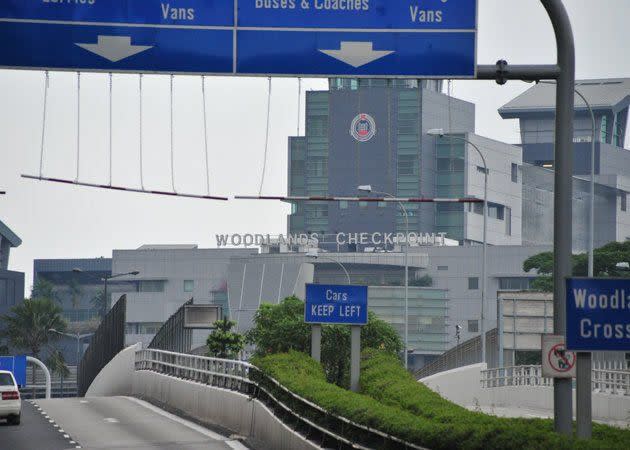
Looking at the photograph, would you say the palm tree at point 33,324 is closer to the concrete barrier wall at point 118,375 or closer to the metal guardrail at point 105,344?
the metal guardrail at point 105,344

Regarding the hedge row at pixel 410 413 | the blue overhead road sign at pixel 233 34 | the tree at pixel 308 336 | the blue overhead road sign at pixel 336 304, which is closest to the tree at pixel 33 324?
the tree at pixel 308 336

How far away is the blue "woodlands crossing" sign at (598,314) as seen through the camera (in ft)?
48.9

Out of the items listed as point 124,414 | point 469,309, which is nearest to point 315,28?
point 124,414

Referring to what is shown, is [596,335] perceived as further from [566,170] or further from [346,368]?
[346,368]

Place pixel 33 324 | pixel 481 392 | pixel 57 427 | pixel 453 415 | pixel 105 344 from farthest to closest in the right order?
pixel 33 324 < pixel 105 344 < pixel 481 392 < pixel 57 427 < pixel 453 415

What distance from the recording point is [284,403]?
28391 millimetres

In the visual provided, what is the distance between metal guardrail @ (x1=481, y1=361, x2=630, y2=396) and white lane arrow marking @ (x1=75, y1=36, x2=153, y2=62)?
85.8 feet

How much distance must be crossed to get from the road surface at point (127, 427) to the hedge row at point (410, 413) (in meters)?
2.39

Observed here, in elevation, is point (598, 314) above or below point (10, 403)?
above

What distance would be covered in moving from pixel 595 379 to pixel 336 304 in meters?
17.2

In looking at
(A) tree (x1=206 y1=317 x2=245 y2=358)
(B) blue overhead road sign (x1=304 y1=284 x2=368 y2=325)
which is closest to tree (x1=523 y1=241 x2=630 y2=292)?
(A) tree (x1=206 y1=317 x2=245 y2=358)

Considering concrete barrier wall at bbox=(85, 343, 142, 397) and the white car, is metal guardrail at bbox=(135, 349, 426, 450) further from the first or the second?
concrete barrier wall at bbox=(85, 343, 142, 397)

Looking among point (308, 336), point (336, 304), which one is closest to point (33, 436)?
point (336, 304)

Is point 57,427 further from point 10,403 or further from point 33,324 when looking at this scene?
point 33,324
